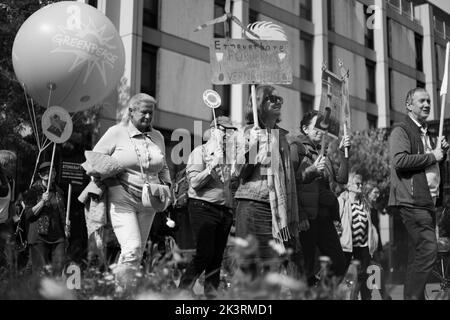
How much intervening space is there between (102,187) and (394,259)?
50.9 feet

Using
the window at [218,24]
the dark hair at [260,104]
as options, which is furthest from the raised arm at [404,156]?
the window at [218,24]

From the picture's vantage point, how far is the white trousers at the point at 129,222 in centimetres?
503

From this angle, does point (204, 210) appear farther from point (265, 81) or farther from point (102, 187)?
point (265, 81)

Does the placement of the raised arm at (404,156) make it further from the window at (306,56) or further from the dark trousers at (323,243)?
the window at (306,56)

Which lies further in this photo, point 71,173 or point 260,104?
point 71,173

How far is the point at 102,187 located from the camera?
207 inches

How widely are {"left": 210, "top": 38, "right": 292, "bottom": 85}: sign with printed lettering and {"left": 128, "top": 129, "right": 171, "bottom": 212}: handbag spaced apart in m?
1.00

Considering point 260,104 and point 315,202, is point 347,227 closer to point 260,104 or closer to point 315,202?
point 315,202

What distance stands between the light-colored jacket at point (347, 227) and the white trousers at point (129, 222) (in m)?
3.23

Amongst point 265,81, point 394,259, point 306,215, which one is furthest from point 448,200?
point 265,81

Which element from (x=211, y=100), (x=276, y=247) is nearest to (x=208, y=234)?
(x=211, y=100)

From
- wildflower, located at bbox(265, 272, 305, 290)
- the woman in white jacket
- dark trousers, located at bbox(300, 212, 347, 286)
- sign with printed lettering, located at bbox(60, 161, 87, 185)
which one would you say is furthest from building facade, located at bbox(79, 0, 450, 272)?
wildflower, located at bbox(265, 272, 305, 290)

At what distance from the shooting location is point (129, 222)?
5195 mm

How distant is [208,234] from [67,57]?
2.90 meters
